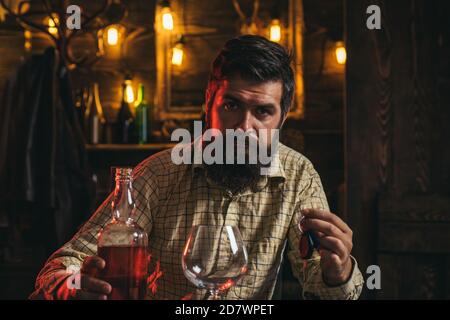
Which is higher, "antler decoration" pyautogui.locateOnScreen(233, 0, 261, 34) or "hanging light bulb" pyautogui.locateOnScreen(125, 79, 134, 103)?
"antler decoration" pyautogui.locateOnScreen(233, 0, 261, 34)

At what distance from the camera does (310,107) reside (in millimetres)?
4375

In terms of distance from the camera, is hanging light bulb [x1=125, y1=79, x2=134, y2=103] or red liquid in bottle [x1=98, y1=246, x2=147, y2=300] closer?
red liquid in bottle [x1=98, y1=246, x2=147, y2=300]

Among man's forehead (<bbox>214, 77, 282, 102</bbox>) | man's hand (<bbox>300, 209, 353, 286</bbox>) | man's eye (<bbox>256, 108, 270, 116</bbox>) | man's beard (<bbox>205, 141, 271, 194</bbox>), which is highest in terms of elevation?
man's forehead (<bbox>214, 77, 282, 102</bbox>)

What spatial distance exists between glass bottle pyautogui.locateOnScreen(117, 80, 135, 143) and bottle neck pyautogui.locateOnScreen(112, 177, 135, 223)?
3078mm

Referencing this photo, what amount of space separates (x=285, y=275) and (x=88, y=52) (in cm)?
218

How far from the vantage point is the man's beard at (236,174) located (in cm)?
192

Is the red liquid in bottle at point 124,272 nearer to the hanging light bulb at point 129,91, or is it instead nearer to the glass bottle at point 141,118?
the glass bottle at point 141,118

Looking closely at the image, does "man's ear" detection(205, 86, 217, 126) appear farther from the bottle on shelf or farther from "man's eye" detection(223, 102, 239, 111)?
the bottle on shelf

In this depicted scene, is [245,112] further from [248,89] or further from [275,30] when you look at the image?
[275,30]

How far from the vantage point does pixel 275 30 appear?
167 inches

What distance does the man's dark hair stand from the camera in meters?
1.88

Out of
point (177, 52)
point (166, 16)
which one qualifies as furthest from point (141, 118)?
point (166, 16)

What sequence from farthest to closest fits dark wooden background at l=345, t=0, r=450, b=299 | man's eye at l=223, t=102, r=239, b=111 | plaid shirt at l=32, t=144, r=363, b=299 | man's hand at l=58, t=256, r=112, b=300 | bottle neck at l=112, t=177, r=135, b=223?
dark wooden background at l=345, t=0, r=450, b=299 → man's eye at l=223, t=102, r=239, b=111 → plaid shirt at l=32, t=144, r=363, b=299 → bottle neck at l=112, t=177, r=135, b=223 → man's hand at l=58, t=256, r=112, b=300

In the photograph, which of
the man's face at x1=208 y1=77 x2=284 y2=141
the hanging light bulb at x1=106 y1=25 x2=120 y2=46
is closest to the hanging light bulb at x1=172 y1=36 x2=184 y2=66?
the hanging light bulb at x1=106 y1=25 x2=120 y2=46
